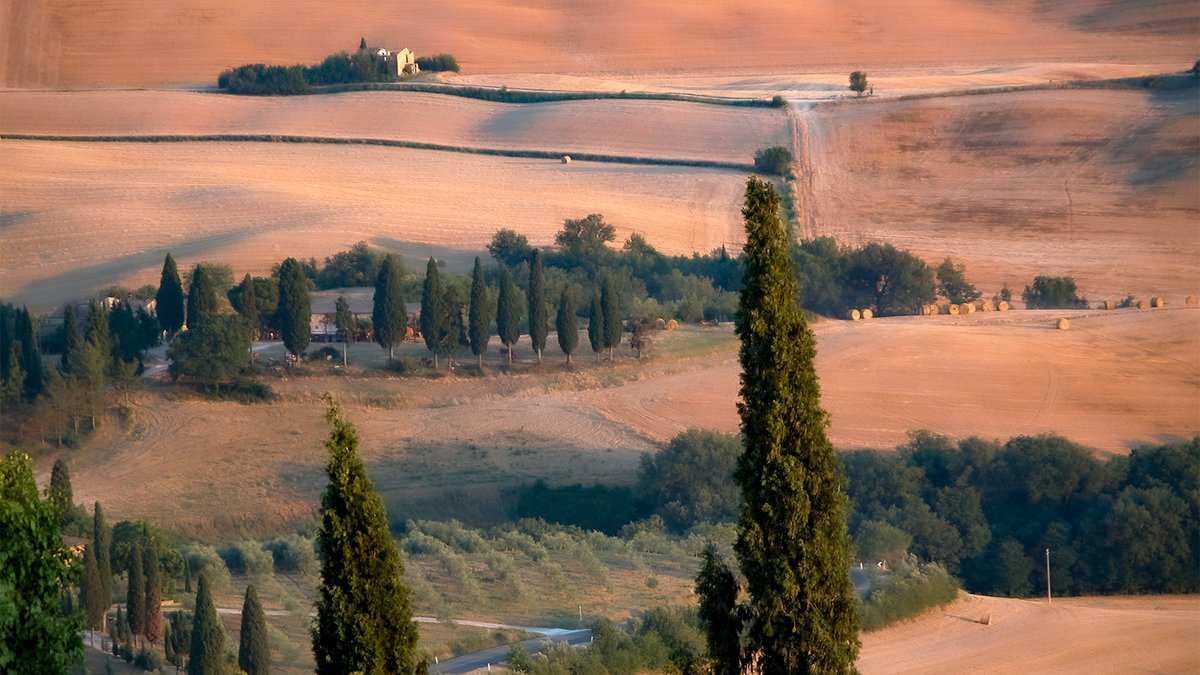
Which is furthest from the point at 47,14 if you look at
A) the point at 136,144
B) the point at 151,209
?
the point at 151,209

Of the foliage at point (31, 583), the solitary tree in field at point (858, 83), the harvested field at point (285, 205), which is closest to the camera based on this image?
the foliage at point (31, 583)

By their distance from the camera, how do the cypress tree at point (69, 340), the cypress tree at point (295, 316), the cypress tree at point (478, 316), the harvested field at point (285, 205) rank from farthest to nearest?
1. the harvested field at point (285, 205)
2. the cypress tree at point (478, 316)
3. the cypress tree at point (295, 316)
4. the cypress tree at point (69, 340)

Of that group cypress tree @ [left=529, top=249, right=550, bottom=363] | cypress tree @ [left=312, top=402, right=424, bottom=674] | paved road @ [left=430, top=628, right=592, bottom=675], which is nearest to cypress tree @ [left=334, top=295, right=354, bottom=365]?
cypress tree @ [left=529, top=249, right=550, bottom=363]

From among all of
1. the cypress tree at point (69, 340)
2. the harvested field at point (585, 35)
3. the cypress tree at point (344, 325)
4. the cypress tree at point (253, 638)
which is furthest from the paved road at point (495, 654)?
the harvested field at point (585, 35)

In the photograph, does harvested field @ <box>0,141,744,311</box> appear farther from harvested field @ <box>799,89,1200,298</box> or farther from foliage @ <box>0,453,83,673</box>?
foliage @ <box>0,453,83,673</box>

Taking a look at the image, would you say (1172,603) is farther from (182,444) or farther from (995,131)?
(995,131)

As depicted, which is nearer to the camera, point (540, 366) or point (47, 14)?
point (540, 366)

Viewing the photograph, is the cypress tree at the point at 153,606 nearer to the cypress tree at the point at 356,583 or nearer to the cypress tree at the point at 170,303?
the cypress tree at the point at 356,583
